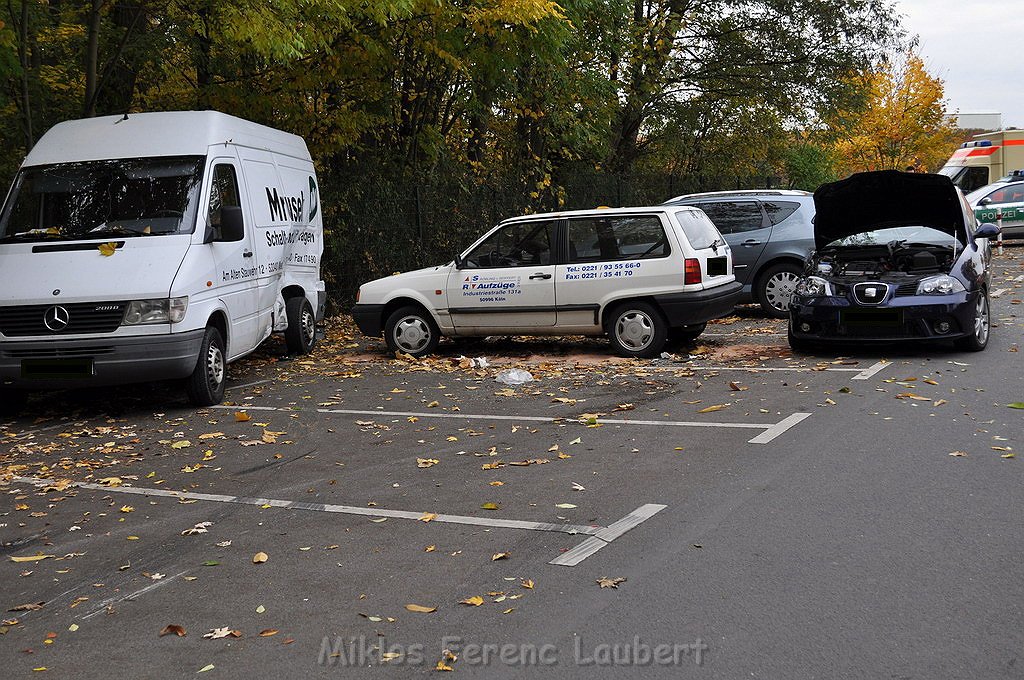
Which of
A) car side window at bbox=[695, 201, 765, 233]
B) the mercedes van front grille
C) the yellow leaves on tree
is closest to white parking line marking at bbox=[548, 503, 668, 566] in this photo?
the mercedes van front grille

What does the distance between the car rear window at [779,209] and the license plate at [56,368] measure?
981 cm

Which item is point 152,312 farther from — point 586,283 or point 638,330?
point 638,330

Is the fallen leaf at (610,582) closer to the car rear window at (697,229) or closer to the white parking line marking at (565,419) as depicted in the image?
the white parking line marking at (565,419)

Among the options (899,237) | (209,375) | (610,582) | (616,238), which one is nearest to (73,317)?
(209,375)

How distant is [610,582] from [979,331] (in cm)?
795

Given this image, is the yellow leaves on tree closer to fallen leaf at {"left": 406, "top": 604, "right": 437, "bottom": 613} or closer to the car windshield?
the car windshield

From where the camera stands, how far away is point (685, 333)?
12938 mm

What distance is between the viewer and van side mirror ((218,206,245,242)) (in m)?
10.3

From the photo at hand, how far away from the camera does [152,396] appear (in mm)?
10953

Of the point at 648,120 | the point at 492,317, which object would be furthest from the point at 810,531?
the point at 648,120

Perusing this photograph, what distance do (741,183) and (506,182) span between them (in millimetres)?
12560

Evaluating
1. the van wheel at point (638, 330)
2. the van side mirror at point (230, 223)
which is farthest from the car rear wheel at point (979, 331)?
the van side mirror at point (230, 223)

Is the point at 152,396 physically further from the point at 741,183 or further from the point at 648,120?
the point at 741,183

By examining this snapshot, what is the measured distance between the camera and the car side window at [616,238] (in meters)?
12.0
